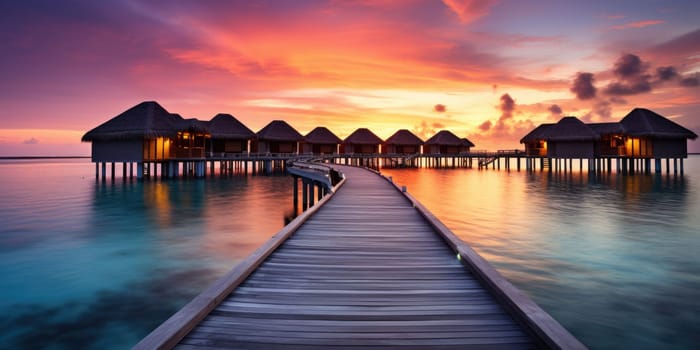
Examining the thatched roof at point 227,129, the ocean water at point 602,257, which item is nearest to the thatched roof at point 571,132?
the ocean water at point 602,257

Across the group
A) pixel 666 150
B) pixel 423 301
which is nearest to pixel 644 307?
pixel 423 301

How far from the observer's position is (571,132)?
4047 cm

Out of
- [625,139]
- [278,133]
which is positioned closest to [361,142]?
[278,133]

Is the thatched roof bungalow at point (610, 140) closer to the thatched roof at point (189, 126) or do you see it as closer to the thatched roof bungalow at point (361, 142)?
the thatched roof bungalow at point (361, 142)

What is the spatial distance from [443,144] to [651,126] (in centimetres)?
2474

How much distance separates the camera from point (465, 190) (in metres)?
26.2


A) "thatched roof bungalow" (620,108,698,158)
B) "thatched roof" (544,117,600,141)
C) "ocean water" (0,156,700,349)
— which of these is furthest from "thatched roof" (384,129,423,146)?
"ocean water" (0,156,700,349)

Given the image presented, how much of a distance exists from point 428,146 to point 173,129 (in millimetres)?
37543

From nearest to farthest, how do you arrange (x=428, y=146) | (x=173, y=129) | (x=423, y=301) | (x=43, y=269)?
(x=423, y=301)
(x=43, y=269)
(x=173, y=129)
(x=428, y=146)

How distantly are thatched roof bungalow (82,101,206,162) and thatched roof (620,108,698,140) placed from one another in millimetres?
42012

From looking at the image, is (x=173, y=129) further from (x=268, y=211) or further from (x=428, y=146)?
(x=428, y=146)

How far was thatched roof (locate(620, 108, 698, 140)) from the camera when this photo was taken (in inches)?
1470

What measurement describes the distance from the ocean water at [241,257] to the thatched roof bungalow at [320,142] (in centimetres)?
3088

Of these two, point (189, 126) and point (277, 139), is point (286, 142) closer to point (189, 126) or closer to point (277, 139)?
point (277, 139)
